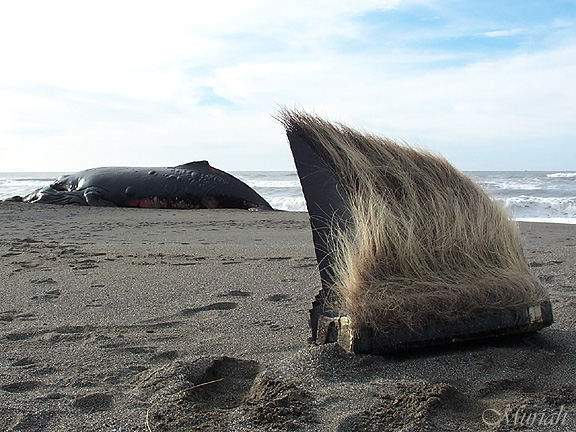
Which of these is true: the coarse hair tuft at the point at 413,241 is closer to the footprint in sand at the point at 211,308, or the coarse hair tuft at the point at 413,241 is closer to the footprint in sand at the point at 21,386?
the footprint in sand at the point at 211,308

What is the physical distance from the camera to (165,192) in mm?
12547

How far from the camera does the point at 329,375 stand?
195 centimetres

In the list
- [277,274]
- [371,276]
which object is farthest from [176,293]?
[371,276]

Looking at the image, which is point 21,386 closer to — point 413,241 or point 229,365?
point 229,365

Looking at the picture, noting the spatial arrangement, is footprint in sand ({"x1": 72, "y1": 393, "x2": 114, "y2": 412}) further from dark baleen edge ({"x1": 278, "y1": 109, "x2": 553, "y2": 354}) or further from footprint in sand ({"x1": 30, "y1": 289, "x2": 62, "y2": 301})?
footprint in sand ({"x1": 30, "y1": 289, "x2": 62, "y2": 301})

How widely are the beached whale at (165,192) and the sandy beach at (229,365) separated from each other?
8204 mm

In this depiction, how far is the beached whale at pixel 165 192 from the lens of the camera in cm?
1252

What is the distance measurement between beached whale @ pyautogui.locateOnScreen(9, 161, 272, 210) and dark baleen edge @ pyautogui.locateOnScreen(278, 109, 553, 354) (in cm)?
980

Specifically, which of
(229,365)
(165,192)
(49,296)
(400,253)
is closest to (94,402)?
(229,365)

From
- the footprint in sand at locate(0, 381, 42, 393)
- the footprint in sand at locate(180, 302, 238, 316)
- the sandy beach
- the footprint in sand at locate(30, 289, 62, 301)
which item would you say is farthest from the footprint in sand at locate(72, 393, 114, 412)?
the footprint in sand at locate(30, 289, 62, 301)

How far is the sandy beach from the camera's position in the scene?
A: 5.41 feet

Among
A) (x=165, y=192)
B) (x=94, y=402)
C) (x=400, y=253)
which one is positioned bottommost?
(x=94, y=402)

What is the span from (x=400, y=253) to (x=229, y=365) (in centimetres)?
85

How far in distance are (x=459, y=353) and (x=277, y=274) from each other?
2250 millimetres
